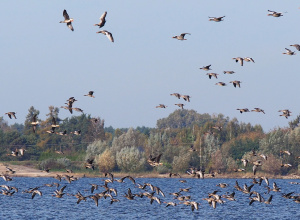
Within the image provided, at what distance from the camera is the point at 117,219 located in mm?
58219

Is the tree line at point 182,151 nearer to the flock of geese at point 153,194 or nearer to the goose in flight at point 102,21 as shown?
the flock of geese at point 153,194

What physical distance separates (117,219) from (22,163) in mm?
86487

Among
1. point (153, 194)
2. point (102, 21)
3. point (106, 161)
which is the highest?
point (102, 21)

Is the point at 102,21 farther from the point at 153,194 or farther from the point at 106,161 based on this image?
the point at 106,161

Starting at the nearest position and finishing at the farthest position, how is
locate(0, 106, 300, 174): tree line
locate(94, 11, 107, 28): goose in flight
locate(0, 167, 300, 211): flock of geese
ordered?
1. locate(94, 11, 107, 28): goose in flight
2. locate(0, 167, 300, 211): flock of geese
3. locate(0, 106, 300, 174): tree line

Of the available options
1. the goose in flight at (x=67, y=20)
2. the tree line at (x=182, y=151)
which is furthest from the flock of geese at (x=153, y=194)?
the tree line at (x=182, y=151)

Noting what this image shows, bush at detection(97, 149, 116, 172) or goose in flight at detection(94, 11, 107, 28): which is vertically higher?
goose in flight at detection(94, 11, 107, 28)

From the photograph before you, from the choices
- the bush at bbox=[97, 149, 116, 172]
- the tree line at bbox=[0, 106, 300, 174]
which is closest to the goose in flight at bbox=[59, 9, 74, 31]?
the tree line at bbox=[0, 106, 300, 174]

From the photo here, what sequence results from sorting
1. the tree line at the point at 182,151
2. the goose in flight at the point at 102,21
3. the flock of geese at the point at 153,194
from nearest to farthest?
the goose in flight at the point at 102,21 → the flock of geese at the point at 153,194 → the tree line at the point at 182,151

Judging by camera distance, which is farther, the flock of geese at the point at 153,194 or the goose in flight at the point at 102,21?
the flock of geese at the point at 153,194

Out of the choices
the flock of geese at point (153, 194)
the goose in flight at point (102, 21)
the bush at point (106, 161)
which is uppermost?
the goose in flight at point (102, 21)

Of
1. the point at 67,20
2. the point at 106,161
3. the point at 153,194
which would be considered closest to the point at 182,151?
the point at 106,161

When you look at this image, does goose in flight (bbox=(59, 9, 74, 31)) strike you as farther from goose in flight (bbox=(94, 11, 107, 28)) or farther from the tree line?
the tree line

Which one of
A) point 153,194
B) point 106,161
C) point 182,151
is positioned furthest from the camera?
point 182,151
